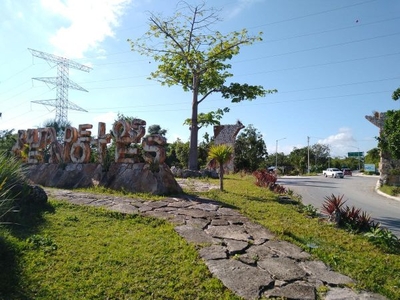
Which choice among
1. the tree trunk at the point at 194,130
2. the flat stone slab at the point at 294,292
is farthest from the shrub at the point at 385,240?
the tree trunk at the point at 194,130

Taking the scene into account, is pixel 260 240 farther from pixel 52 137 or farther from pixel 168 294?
pixel 52 137

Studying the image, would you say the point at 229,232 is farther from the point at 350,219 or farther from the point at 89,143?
the point at 89,143

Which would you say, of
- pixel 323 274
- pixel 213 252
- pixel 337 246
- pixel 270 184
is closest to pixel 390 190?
pixel 270 184

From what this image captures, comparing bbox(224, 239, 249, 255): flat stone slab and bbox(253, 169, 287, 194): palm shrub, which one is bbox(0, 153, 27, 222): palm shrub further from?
bbox(253, 169, 287, 194): palm shrub

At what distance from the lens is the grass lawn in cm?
383

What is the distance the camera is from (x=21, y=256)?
14.8ft

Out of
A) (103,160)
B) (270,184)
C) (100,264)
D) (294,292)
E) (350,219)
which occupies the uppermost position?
(103,160)

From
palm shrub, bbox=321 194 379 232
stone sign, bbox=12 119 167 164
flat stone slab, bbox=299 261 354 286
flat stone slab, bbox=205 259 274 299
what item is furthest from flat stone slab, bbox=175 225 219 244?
stone sign, bbox=12 119 167 164

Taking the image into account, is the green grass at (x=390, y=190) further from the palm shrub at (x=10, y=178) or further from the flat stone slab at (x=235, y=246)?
the palm shrub at (x=10, y=178)

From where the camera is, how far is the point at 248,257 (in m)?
4.89

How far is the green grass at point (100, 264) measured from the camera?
149 inches

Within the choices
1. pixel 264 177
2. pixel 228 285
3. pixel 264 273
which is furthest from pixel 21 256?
pixel 264 177

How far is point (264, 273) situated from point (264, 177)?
36.2 ft

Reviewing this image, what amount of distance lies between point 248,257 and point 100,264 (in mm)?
2144
